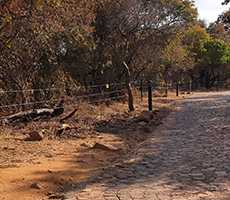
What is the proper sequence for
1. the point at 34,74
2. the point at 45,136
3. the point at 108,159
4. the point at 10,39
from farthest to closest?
the point at 34,74, the point at 10,39, the point at 45,136, the point at 108,159

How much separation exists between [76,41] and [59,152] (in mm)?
5939

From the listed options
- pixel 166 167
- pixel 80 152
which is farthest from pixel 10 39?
pixel 166 167

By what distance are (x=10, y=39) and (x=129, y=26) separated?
6.48 m

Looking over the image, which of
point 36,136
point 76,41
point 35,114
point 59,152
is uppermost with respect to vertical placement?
point 76,41

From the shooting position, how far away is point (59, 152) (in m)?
7.37

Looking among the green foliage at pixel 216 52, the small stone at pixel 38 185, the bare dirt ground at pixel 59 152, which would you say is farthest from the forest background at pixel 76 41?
the green foliage at pixel 216 52

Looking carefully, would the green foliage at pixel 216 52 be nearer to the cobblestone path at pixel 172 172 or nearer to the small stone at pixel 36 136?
the cobblestone path at pixel 172 172

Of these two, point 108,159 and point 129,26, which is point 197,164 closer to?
point 108,159

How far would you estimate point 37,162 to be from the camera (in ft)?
20.7

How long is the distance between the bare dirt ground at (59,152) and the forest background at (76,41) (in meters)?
2.47

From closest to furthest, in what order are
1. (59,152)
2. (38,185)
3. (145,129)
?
(38,185), (59,152), (145,129)

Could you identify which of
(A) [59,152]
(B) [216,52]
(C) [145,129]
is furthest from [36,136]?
(B) [216,52]

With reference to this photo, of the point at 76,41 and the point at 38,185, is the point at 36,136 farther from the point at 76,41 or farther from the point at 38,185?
the point at 76,41

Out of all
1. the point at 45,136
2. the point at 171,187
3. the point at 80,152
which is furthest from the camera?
the point at 45,136
